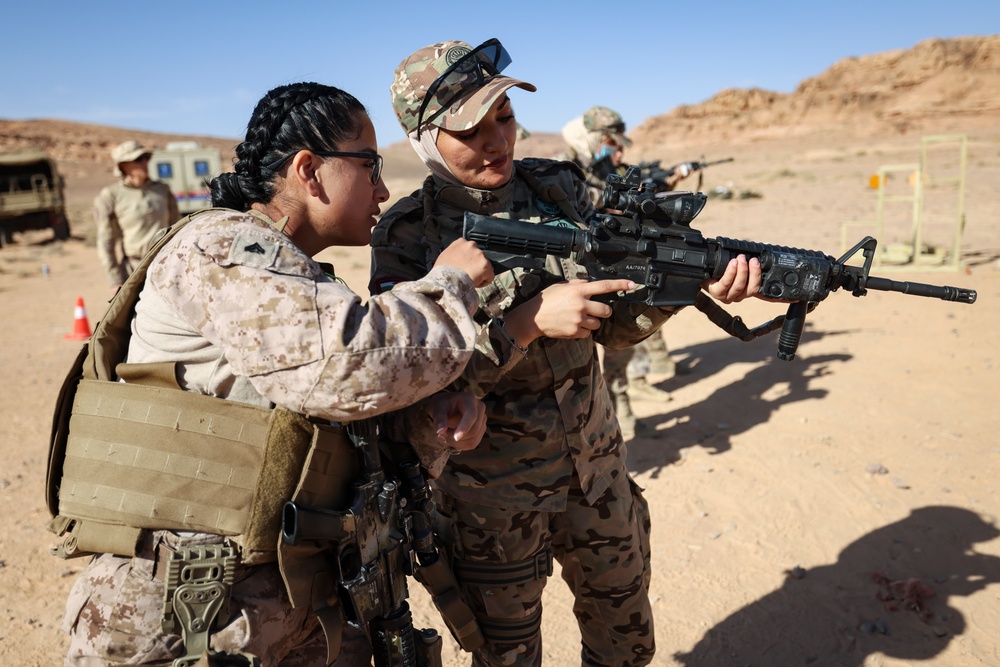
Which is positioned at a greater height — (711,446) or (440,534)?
(440,534)

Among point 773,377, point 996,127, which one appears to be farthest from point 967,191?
point 996,127

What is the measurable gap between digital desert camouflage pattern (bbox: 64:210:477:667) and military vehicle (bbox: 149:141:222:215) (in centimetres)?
2234

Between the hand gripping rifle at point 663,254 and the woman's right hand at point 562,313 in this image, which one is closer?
the woman's right hand at point 562,313

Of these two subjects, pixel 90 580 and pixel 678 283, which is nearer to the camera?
pixel 90 580

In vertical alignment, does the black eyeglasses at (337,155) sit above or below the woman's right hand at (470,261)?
above

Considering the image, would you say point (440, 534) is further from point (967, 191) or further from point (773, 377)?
point (967, 191)

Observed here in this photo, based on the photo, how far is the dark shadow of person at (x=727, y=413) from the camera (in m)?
5.30

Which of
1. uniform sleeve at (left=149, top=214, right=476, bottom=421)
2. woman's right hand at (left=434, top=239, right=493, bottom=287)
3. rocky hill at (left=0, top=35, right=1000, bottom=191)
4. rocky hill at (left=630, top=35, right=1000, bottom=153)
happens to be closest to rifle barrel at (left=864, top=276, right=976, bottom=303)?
woman's right hand at (left=434, top=239, right=493, bottom=287)

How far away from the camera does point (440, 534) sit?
2250mm

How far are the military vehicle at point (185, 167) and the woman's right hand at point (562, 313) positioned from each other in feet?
72.6

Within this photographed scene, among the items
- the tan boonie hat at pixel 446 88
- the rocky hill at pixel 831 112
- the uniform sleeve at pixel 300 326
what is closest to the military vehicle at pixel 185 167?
the tan boonie hat at pixel 446 88

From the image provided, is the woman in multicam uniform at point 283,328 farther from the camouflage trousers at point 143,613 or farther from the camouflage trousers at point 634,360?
the camouflage trousers at point 634,360

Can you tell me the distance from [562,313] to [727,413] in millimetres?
4243

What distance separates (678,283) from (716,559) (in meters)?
2.13
